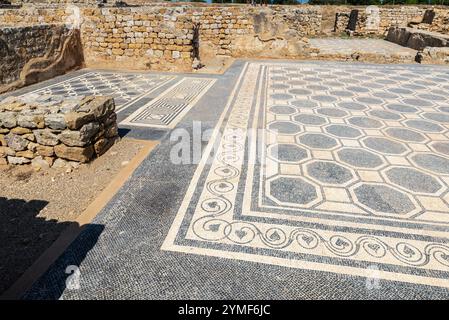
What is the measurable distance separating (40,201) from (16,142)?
876 millimetres

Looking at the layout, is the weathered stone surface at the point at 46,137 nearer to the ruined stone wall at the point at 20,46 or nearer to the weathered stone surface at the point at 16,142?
the weathered stone surface at the point at 16,142

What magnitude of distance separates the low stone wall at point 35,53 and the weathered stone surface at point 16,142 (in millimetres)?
3091

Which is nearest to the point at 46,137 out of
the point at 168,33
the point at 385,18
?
the point at 168,33

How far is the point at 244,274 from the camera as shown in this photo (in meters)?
1.57

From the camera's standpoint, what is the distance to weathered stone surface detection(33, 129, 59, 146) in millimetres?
2625

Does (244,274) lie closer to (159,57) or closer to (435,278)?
(435,278)

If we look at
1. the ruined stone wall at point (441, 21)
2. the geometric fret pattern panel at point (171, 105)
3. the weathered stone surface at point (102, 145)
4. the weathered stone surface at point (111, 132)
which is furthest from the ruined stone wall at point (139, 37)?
the ruined stone wall at point (441, 21)

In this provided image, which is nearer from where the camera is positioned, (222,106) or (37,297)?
(37,297)

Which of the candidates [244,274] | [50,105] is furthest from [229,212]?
[50,105]

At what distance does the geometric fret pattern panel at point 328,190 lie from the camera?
1.71m

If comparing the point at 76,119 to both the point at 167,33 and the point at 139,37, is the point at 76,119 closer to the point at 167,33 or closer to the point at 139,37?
the point at 167,33

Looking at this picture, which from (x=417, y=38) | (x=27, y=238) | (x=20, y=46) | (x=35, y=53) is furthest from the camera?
(x=417, y=38)

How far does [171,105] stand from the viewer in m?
4.43
